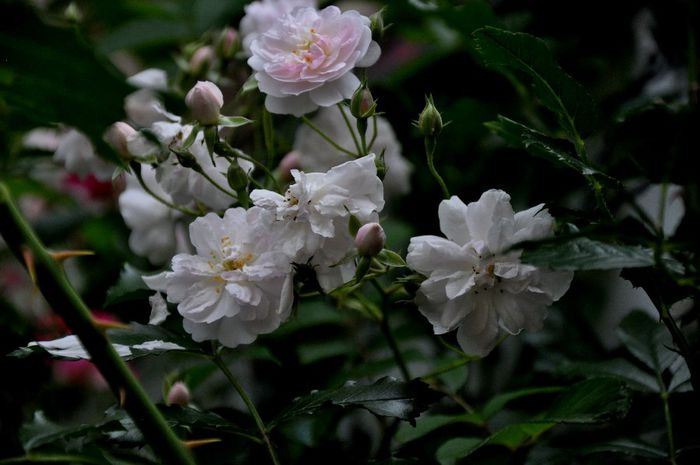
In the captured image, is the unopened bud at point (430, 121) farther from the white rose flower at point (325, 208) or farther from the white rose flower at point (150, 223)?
the white rose flower at point (150, 223)

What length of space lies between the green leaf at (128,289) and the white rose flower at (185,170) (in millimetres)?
75

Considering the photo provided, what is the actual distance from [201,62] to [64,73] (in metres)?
0.37

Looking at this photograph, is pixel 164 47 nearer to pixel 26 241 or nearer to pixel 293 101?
pixel 293 101

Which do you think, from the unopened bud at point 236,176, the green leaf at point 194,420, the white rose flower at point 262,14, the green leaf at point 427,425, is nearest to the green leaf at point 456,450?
the green leaf at point 427,425

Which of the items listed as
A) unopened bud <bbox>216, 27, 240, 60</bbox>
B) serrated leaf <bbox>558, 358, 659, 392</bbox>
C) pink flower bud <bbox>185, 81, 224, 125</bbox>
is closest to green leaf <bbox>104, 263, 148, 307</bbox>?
pink flower bud <bbox>185, 81, 224, 125</bbox>

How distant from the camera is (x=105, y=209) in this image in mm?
1297

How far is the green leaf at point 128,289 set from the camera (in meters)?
0.59

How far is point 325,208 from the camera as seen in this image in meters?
0.49

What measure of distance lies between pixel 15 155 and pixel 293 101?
0.58 metres

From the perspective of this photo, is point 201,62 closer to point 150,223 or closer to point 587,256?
point 150,223

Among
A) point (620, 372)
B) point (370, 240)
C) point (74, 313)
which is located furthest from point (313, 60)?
point (620, 372)

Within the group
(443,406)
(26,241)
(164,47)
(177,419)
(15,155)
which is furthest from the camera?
(164,47)

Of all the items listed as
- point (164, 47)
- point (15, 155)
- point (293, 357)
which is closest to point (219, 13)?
point (164, 47)

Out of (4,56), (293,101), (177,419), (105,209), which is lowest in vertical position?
(105,209)
